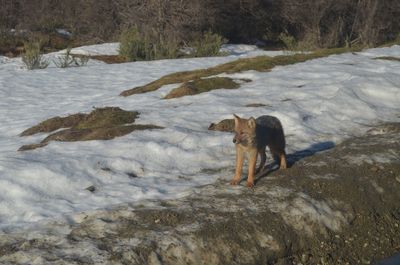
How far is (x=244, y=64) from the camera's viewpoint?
17.4 metres

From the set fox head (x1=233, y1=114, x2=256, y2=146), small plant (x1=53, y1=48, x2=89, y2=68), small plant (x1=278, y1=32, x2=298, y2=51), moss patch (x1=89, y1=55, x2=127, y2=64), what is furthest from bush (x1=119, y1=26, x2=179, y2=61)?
fox head (x1=233, y1=114, x2=256, y2=146)

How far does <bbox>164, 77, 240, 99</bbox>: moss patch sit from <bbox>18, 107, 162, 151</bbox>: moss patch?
2276mm

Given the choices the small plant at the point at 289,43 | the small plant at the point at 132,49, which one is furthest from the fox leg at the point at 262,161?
the small plant at the point at 289,43

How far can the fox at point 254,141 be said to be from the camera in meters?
7.17

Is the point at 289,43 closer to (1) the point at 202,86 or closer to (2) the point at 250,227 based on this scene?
(1) the point at 202,86

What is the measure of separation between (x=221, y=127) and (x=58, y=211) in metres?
4.29

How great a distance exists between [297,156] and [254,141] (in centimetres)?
180

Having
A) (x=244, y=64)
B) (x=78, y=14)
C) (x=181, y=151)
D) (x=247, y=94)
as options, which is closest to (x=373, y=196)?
(x=181, y=151)

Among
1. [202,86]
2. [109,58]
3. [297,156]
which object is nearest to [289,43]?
[109,58]

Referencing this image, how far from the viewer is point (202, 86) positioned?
14117mm

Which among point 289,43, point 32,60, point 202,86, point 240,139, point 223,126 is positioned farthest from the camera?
point 289,43

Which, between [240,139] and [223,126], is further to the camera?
[223,126]

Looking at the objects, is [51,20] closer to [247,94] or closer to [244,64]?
[244,64]

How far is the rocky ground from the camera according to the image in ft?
18.6
